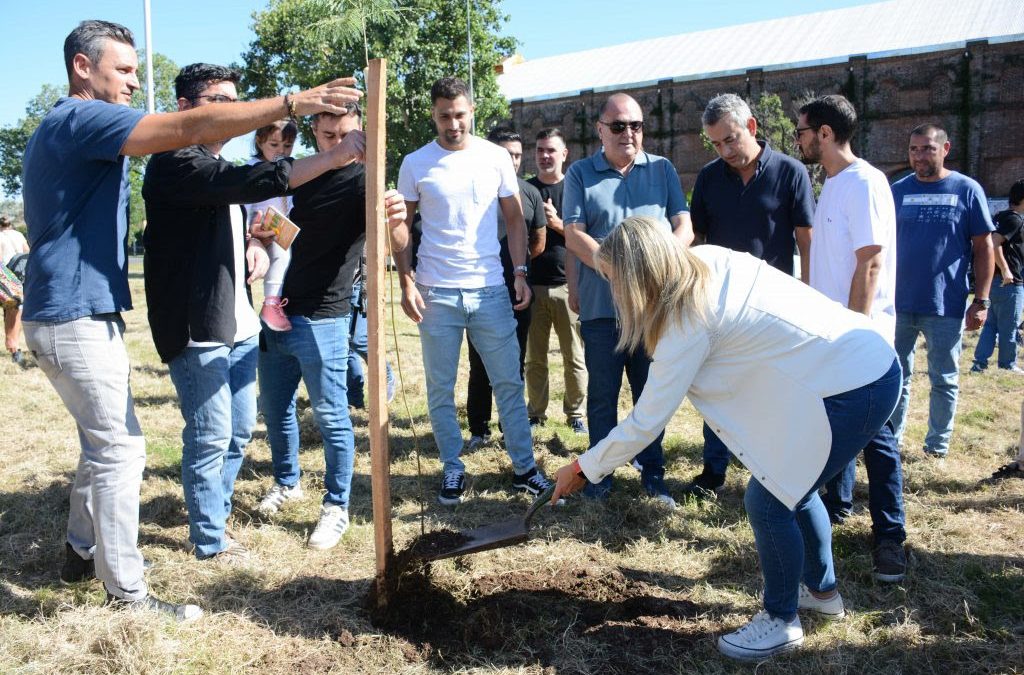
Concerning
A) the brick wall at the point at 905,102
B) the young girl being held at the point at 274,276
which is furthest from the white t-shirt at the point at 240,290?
the brick wall at the point at 905,102

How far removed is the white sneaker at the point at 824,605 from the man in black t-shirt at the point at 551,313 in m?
2.85

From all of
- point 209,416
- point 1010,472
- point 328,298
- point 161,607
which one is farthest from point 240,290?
point 1010,472

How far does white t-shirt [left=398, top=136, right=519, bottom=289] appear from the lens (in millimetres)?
4074

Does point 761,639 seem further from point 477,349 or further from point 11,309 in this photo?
point 11,309

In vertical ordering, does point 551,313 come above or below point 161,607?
above

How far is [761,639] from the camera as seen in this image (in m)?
2.69

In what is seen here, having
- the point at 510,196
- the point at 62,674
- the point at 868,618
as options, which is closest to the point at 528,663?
the point at 868,618

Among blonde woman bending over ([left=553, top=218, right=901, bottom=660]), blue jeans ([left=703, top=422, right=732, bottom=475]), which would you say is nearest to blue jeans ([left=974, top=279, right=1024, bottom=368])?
blue jeans ([left=703, top=422, right=732, bottom=475])

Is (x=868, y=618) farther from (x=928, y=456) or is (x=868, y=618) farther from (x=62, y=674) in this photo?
(x=62, y=674)

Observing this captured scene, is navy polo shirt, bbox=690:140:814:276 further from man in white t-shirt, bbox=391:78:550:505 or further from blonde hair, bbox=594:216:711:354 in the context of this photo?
blonde hair, bbox=594:216:711:354

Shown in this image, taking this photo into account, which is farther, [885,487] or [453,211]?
[453,211]

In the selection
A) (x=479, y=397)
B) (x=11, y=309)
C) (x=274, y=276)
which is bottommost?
(x=479, y=397)

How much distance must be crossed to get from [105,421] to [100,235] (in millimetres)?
669

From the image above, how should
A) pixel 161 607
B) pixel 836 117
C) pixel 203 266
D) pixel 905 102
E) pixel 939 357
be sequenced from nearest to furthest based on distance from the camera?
pixel 161 607
pixel 203 266
pixel 836 117
pixel 939 357
pixel 905 102
